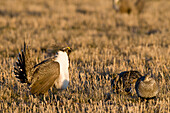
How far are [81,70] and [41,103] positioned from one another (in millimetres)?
1804

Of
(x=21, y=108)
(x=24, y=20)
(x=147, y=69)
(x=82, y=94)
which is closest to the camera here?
(x=21, y=108)

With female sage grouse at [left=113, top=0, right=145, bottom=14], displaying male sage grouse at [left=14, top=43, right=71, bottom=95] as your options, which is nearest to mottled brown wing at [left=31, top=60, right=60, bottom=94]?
displaying male sage grouse at [left=14, top=43, right=71, bottom=95]

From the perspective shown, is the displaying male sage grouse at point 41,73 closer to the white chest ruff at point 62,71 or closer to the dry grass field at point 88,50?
the white chest ruff at point 62,71

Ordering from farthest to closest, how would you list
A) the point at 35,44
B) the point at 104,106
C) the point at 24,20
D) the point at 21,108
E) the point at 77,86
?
the point at 24,20 → the point at 35,44 → the point at 77,86 → the point at 21,108 → the point at 104,106

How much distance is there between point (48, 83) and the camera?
432 centimetres

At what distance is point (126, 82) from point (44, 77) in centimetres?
149

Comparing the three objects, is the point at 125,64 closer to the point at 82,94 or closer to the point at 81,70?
the point at 81,70

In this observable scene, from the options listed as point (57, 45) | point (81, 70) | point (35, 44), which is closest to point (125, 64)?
point (81, 70)

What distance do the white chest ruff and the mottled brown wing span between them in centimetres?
13

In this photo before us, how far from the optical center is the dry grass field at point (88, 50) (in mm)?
4176

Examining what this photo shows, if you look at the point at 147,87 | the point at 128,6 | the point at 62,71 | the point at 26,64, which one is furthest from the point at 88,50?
the point at 128,6

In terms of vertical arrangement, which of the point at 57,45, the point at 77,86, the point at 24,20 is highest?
the point at 24,20

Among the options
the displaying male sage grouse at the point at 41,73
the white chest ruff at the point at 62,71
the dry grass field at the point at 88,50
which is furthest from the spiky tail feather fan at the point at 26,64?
the white chest ruff at the point at 62,71

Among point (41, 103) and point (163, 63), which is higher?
point (163, 63)
